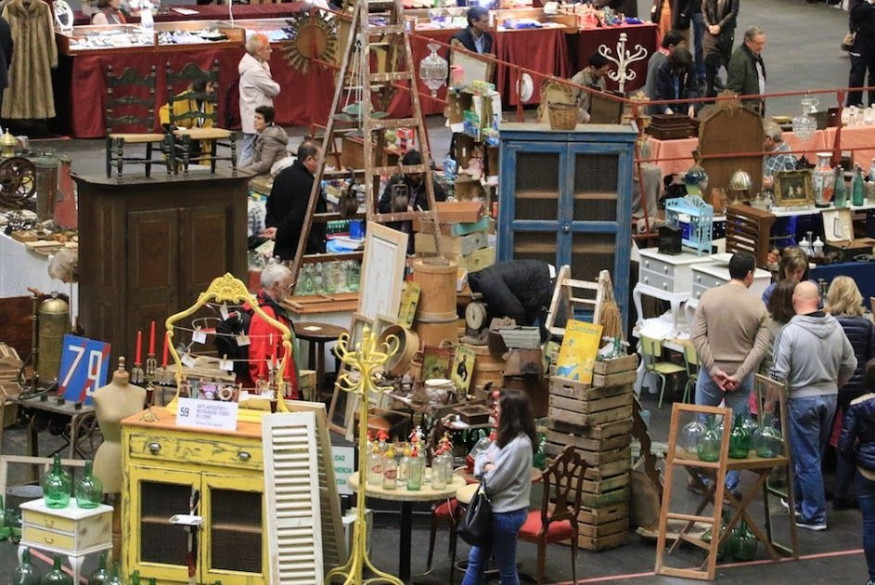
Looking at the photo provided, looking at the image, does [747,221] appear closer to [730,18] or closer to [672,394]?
[672,394]

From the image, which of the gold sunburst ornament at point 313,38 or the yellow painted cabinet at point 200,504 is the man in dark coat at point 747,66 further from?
the yellow painted cabinet at point 200,504

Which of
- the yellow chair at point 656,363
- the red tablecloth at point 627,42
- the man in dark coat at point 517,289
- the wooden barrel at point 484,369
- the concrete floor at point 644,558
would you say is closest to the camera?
the concrete floor at point 644,558

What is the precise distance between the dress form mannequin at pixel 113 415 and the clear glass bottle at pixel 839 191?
6033mm

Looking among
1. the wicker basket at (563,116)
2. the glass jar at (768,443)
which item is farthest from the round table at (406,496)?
the wicker basket at (563,116)

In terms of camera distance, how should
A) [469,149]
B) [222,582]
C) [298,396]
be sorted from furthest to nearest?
[469,149]
[298,396]
[222,582]

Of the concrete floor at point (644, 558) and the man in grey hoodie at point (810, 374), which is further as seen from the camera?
the man in grey hoodie at point (810, 374)

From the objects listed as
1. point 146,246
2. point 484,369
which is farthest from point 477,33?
point 484,369

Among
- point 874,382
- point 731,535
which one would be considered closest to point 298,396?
point 731,535

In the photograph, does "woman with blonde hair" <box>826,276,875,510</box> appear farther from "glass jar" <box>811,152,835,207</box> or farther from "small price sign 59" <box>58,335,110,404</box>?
"small price sign 59" <box>58,335,110,404</box>

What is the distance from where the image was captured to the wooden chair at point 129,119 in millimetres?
11117

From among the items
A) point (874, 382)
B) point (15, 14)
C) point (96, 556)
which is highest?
point (15, 14)

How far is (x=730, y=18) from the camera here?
19.0 meters

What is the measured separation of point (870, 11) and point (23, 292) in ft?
33.5

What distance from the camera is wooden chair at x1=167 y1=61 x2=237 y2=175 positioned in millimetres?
11242
